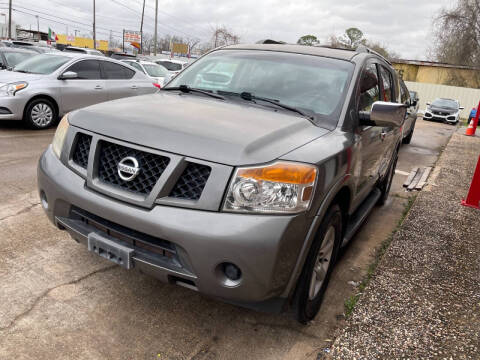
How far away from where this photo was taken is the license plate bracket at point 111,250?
7.25ft

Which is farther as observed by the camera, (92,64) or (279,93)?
(92,64)

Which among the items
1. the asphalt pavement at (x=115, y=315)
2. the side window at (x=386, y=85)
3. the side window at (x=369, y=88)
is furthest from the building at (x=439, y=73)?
the asphalt pavement at (x=115, y=315)

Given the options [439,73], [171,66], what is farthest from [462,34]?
[171,66]

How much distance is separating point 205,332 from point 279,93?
179 centimetres

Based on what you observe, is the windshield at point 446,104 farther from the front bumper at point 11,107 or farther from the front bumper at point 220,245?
the front bumper at point 220,245

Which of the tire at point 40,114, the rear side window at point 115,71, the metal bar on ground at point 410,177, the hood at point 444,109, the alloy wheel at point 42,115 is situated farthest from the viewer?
the hood at point 444,109

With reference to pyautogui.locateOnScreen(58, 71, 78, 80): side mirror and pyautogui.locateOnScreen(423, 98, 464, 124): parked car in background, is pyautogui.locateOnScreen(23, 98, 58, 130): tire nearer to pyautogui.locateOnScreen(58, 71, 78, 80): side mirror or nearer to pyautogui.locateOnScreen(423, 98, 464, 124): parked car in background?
pyautogui.locateOnScreen(58, 71, 78, 80): side mirror

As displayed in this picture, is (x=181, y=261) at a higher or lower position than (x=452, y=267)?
higher

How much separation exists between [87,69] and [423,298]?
26.3 ft

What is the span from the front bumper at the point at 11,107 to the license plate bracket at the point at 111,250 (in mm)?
6362

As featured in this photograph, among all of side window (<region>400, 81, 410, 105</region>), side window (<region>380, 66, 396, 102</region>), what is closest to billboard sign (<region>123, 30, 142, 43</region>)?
side window (<region>400, 81, 410, 105</region>)

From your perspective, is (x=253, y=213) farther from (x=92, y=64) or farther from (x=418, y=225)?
(x=92, y=64)

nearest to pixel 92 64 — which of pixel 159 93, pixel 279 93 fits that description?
pixel 159 93

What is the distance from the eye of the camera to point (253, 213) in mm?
2049
